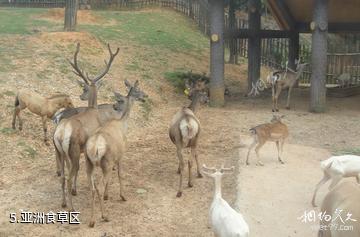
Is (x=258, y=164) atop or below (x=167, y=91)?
below

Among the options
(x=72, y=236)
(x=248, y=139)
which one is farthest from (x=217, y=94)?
(x=72, y=236)

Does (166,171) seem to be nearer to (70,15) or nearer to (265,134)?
(265,134)

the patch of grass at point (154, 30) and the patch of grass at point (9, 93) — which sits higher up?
the patch of grass at point (154, 30)

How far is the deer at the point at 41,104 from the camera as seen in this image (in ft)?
33.7

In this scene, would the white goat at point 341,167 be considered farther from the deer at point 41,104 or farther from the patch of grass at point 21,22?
the patch of grass at point 21,22

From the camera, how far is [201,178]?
9289mm

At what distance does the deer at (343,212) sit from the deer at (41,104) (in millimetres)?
6629

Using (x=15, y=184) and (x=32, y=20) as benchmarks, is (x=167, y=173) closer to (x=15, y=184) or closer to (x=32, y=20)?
(x=15, y=184)

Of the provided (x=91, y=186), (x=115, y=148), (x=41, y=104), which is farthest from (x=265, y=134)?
(x=41, y=104)

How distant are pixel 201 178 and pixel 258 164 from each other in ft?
3.97

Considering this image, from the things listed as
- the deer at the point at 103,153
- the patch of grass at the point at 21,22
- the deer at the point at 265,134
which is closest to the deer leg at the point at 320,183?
the deer at the point at 265,134

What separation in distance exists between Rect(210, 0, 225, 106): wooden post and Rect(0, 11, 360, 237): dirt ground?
52 centimetres

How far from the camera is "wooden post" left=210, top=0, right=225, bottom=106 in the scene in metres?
15.2

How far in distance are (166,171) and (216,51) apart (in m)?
6.44
